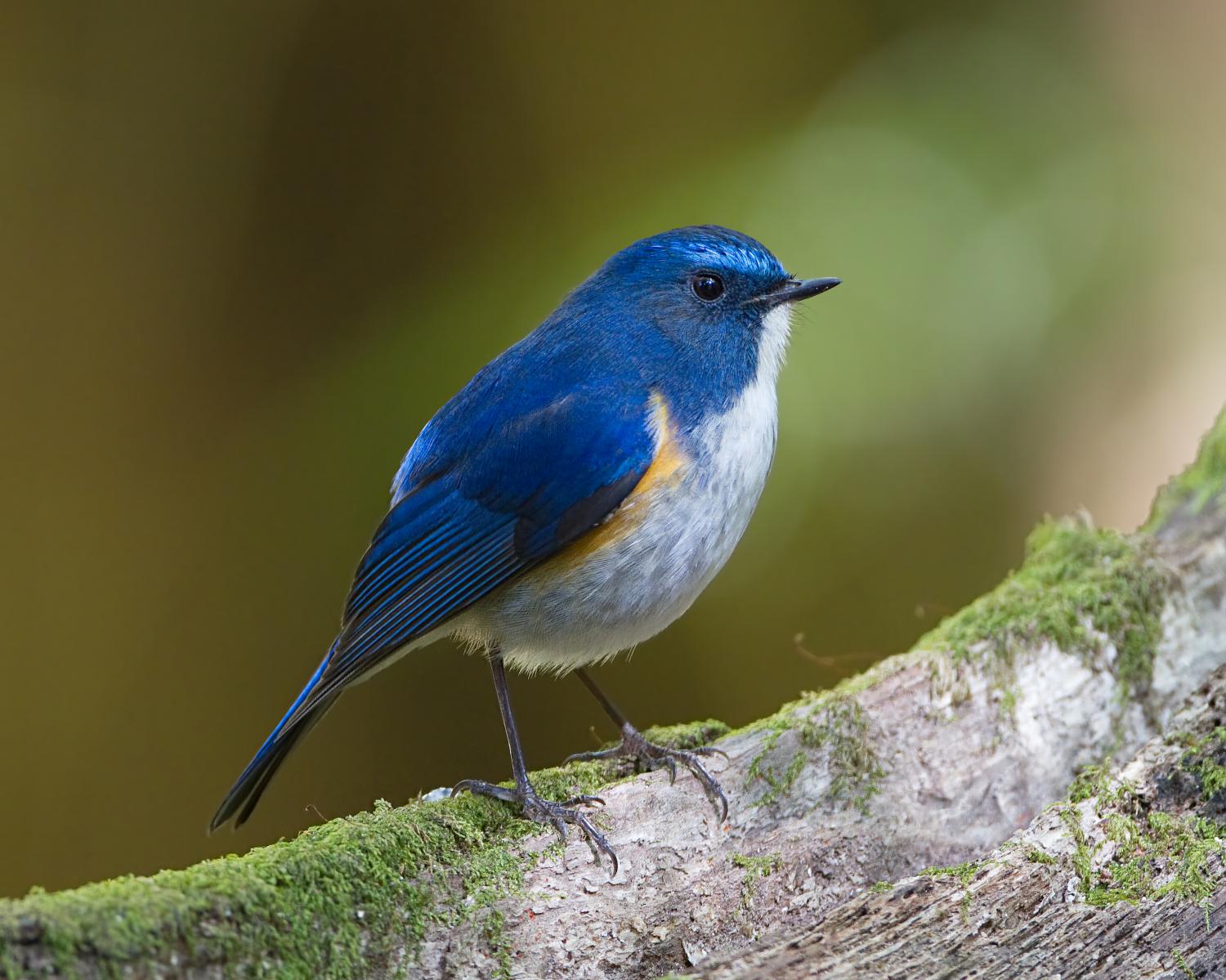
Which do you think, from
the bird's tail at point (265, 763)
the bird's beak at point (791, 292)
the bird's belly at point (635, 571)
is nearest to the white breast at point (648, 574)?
the bird's belly at point (635, 571)

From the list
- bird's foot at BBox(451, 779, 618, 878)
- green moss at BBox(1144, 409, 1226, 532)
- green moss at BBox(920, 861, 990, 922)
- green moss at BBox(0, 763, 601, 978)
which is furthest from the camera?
green moss at BBox(1144, 409, 1226, 532)

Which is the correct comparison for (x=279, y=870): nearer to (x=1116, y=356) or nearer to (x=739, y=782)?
(x=739, y=782)

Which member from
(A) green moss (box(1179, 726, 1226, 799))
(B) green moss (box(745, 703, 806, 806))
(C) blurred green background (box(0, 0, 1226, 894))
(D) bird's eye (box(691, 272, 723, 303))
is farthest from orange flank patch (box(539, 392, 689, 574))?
(C) blurred green background (box(0, 0, 1226, 894))

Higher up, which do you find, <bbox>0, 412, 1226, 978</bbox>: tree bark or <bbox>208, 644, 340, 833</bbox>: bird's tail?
<bbox>208, 644, 340, 833</bbox>: bird's tail

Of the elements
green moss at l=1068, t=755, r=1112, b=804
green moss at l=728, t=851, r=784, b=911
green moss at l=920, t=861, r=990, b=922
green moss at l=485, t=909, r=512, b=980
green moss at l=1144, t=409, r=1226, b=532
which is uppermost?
green moss at l=1144, t=409, r=1226, b=532

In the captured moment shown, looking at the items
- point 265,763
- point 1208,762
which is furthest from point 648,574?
point 1208,762

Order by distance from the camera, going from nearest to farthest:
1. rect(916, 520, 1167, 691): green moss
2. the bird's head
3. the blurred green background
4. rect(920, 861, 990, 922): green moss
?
rect(920, 861, 990, 922): green moss < the bird's head < rect(916, 520, 1167, 691): green moss < the blurred green background

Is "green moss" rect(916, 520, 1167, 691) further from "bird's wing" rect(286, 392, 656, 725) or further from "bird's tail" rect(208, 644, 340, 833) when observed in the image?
"bird's tail" rect(208, 644, 340, 833)
